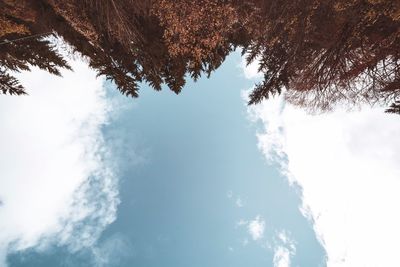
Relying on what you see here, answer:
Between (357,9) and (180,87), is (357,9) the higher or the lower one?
the lower one

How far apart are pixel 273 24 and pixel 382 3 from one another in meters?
4.13

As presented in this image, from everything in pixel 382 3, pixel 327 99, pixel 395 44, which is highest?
pixel 327 99

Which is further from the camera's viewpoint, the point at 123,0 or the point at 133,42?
the point at 133,42

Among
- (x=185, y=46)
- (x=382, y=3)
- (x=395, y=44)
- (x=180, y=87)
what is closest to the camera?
(x=382, y=3)

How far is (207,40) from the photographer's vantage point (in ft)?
48.3

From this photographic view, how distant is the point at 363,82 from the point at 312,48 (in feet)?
9.46

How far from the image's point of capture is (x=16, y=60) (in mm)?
17203

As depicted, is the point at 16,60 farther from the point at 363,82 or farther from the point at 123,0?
the point at 363,82

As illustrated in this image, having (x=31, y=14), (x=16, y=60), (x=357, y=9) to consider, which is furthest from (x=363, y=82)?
(x=16, y=60)

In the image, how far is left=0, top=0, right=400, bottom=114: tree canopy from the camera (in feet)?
40.7

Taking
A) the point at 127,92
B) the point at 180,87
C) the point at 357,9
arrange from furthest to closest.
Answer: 1. the point at 180,87
2. the point at 127,92
3. the point at 357,9

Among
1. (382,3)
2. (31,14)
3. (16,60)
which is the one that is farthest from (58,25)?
(382,3)

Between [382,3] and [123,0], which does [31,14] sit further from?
[382,3]

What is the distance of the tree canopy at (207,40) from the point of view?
488 inches
